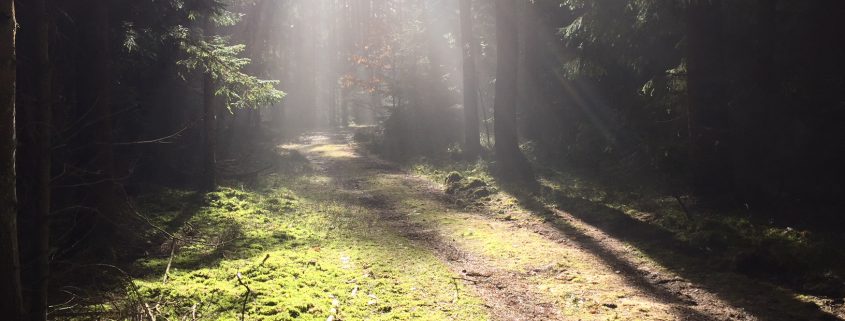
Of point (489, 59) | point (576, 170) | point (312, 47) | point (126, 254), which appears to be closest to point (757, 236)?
point (576, 170)

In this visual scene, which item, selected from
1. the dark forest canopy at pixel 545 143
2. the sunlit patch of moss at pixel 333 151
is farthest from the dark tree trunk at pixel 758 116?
the sunlit patch of moss at pixel 333 151

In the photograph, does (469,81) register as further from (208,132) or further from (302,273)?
(302,273)

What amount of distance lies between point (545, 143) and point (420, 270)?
13974 millimetres

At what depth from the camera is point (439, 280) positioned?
23.9 ft

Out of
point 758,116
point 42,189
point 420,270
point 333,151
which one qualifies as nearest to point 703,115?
point 758,116

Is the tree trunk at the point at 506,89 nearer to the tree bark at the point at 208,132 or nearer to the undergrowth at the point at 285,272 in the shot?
the undergrowth at the point at 285,272

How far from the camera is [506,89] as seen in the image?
1692 centimetres

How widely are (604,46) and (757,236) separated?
22.2ft

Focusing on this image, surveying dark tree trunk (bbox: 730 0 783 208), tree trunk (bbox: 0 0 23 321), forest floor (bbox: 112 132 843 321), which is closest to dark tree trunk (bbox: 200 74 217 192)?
forest floor (bbox: 112 132 843 321)

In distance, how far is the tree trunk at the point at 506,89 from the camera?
16250mm

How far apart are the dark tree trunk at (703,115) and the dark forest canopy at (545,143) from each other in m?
0.04

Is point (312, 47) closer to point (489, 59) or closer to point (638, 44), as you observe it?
point (489, 59)

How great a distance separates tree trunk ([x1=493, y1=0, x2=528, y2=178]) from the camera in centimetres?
1625

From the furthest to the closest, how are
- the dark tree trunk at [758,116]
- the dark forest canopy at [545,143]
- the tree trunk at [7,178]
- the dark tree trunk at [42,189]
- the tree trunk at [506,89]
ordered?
1. the tree trunk at [506,89]
2. the dark tree trunk at [758,116]
3. the dark forest canopy at [545,143]
4. the dark tree trunk at [42,189]
5. the tree trunk at [7,178]
